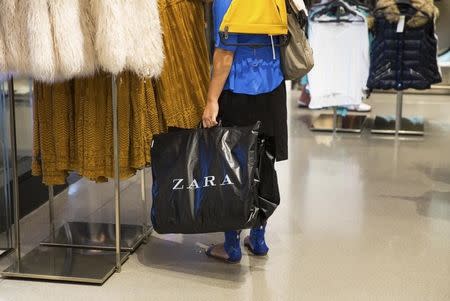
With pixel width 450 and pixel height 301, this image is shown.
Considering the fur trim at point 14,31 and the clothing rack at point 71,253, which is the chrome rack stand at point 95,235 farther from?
the fur trim at point 14,31

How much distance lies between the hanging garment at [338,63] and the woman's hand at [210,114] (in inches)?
131

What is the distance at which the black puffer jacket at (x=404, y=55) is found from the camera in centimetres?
A: 661

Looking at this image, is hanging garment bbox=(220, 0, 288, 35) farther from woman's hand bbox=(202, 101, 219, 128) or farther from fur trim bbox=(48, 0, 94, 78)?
fur trim bbox=(48, 0, 94, 78)

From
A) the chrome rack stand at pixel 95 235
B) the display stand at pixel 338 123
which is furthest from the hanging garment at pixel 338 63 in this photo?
the chrome rack stand at pixel 95 235

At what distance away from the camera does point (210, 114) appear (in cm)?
358

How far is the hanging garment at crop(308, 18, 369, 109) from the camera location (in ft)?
22.2

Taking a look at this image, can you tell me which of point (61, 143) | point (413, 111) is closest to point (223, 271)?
point (61, 143)

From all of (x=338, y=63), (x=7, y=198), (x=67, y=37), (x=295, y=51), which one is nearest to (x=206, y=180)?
(x=295, y=51)

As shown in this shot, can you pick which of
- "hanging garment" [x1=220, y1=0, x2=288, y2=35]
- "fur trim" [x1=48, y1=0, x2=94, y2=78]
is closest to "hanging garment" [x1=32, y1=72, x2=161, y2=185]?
"fur trim" [x1=48, y1=0, x2=94, y2=78]

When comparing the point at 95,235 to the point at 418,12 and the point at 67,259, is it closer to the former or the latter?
the point at 67,259

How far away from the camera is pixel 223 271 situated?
3.73 meters

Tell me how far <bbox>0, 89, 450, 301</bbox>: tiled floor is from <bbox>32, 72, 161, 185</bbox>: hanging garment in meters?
0.57

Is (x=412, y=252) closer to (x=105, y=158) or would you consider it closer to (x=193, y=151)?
(x=193, y=151)

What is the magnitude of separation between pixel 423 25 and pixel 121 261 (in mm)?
3921
